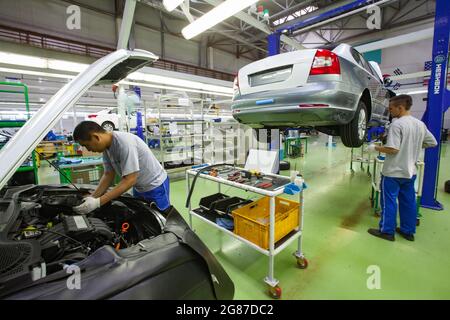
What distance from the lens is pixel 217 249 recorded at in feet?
7.73

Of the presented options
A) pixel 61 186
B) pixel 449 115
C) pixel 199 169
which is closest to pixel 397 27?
pixel 449 115

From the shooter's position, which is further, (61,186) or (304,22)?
(304,22)

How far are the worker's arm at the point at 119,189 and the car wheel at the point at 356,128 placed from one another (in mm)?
2398

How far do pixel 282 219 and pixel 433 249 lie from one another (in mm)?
1800

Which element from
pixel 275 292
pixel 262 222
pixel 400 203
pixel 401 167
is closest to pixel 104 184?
pixel 262 222

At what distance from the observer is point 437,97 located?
3082 millimetres

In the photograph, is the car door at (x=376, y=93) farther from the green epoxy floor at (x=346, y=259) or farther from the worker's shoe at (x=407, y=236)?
the worker's shoe at (x=407, y=236)

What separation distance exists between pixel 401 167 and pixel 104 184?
3.05 metres

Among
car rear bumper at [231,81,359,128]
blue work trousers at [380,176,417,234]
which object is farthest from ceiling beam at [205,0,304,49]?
blue work trousers at [380,176,417,234]

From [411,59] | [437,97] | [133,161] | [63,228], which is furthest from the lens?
[411,59]

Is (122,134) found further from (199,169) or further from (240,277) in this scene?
(240,277)

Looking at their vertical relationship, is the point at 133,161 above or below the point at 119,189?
above

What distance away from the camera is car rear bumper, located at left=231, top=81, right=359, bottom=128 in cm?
208

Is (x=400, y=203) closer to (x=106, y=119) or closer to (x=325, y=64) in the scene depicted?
(x=325, y=64)
